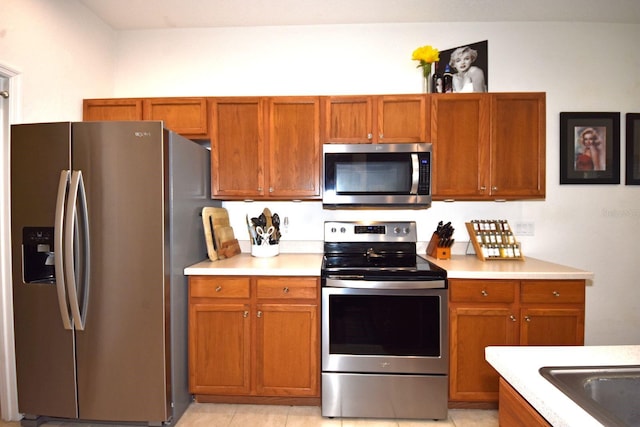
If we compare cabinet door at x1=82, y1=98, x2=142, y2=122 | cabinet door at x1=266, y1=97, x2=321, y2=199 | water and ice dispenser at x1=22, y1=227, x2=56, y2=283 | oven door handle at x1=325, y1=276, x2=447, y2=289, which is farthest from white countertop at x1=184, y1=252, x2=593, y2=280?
cabinet door at x1=82, y1=98, x2=142, y2=122

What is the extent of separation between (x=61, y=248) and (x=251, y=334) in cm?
118

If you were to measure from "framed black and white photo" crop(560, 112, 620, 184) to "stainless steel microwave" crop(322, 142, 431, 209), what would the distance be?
1.27m

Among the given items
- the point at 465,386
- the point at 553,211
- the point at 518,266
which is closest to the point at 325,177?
the point at 518,266

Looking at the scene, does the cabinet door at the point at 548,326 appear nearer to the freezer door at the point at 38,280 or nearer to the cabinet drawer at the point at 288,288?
the cabinet drawer at the point at 288,288

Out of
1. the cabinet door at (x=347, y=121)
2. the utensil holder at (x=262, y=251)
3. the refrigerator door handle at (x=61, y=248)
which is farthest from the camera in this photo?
the utensil holder at (x=262, y=251)

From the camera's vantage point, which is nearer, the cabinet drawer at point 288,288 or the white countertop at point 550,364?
the white countertop at point 550,364

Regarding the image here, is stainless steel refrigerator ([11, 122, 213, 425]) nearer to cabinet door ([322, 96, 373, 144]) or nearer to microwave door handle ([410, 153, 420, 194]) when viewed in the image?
cabinet door ([322, 96, 373, 144])

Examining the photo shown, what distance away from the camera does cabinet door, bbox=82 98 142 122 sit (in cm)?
238

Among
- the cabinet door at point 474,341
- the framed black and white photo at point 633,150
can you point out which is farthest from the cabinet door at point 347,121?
the framed black and white photo at point 633,150

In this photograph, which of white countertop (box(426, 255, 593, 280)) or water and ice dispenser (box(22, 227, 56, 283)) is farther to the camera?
white countertop (box(426, 255, 593, 280))

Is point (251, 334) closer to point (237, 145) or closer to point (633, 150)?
point (237, 145)

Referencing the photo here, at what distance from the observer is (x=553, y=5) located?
7.72ft

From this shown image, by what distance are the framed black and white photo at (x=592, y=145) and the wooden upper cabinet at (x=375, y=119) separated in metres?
1.25

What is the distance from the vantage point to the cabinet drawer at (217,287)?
2023 millimetres
